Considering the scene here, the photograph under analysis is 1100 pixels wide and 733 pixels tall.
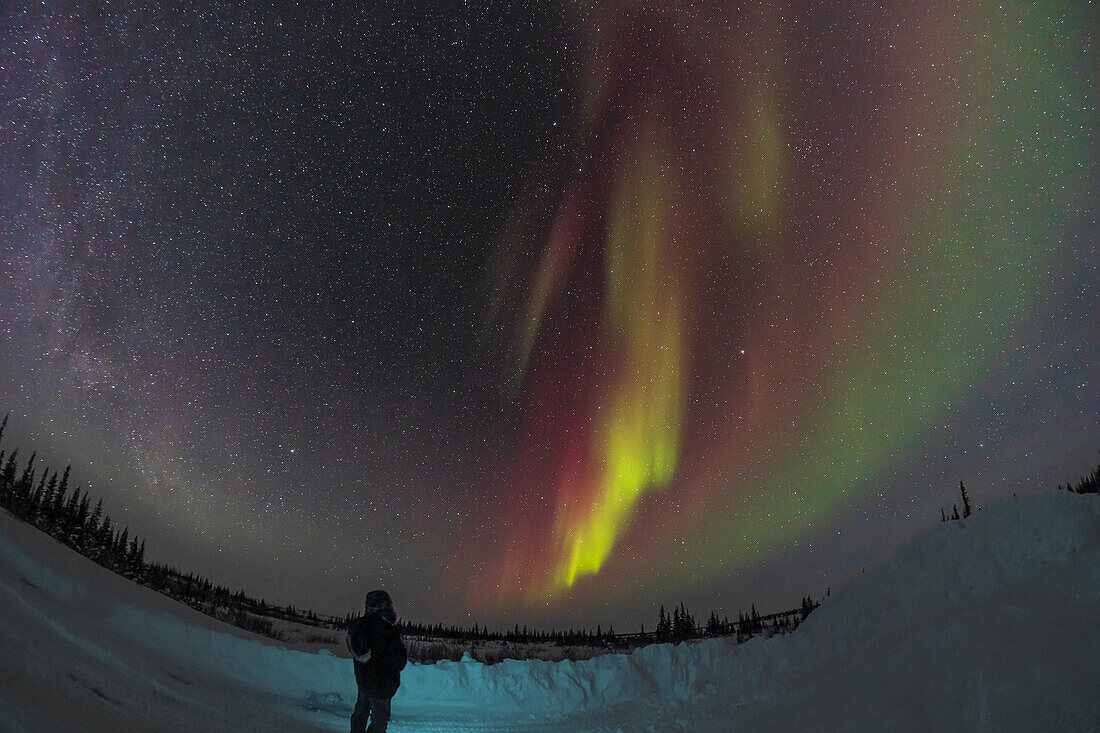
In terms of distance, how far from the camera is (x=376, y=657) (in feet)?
22.6

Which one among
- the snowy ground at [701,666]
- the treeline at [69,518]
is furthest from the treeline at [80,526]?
the snowy ground at [701,666]

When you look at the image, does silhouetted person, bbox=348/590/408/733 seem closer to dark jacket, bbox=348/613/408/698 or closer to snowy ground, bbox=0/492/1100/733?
dark jacket, bbox=348/613/408/698

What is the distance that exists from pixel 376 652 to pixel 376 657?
52 mm

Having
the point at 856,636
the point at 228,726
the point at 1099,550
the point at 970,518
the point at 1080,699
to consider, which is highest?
the point at 970,518

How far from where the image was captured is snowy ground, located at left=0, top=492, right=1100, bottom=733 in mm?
7016

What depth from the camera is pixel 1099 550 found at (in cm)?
984

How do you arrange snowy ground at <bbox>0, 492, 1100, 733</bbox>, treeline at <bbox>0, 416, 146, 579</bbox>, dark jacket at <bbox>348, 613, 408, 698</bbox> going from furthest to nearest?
treeline at <bbox>0, 416, 146, 579</bbox> → snowy ground at <bbox>0, 492, 1100, 733</bbox> → dark jacket at <bbox>348, 613, 408, 698</bbox>

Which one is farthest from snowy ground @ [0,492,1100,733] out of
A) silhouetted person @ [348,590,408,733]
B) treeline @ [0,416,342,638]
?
treeline @ [0,416,342,638]

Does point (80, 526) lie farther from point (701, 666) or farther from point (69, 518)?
point (701, 666)

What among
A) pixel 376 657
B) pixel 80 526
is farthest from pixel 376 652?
pixel 80 526

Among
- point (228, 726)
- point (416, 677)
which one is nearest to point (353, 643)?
point (228, 726)

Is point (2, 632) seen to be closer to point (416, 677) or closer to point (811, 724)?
point (416, 677)

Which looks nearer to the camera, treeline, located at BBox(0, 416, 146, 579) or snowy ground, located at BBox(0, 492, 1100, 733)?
snowy ground, located at BBox(0, 492, 1100, 733)

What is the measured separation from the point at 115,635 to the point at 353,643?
32.2ft
